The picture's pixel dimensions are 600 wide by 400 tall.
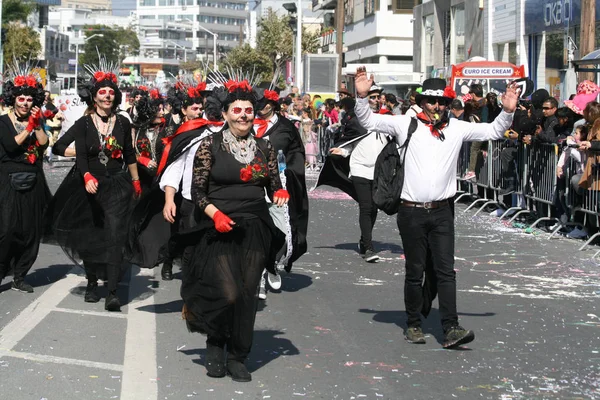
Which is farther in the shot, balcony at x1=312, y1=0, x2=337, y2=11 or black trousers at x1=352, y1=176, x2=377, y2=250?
balcony at x1=312, y1=0, x2=337, y2=11

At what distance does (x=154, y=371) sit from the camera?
717cm

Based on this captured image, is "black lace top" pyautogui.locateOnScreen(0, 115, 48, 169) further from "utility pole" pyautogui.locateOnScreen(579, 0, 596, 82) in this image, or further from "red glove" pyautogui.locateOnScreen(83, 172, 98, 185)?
"utility pole" pyautogui.locateOnScreen(579, 0, 596, 82)

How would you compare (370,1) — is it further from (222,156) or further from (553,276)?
(222,156)

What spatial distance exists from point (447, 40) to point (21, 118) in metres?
35.8

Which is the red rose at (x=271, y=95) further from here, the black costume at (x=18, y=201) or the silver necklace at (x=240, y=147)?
the silver necklace at (x=240, y=147)

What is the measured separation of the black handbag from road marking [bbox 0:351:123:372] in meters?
3.06

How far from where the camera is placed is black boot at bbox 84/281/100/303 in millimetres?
9898

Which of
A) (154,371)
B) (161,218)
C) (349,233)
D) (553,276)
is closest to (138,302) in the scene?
(161,218)

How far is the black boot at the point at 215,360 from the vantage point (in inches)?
277

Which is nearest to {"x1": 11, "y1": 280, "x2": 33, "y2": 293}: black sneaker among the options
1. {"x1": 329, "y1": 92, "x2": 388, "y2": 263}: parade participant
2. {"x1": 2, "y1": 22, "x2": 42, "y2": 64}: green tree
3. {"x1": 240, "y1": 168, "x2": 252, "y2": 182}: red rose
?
{"x1": 329, "y1": 92, "x2": 388, "y2": 263}: parade participant

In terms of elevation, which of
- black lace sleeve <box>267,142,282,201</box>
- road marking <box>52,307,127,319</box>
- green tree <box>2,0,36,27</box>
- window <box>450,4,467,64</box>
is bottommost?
road marking <box>52,307,127,319</box>

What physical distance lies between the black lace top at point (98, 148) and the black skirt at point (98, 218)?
91 mm

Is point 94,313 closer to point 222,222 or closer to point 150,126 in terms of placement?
point 222,222

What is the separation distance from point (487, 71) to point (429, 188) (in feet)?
53.7
